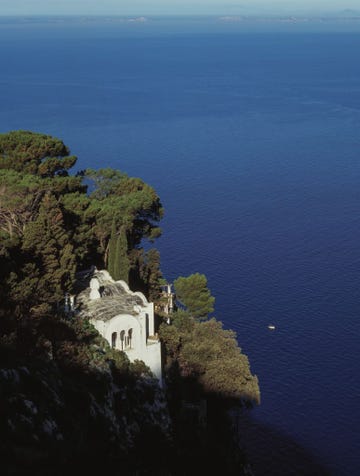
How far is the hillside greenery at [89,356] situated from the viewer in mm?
20719

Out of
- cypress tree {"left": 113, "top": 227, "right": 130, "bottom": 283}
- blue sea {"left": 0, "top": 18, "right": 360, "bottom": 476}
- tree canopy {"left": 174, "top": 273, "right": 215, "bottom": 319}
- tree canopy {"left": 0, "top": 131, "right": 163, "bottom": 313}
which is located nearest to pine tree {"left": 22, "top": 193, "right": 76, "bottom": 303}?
tree canopy {"left": 0, "top": 131, "right": 163, "bottom": 313}

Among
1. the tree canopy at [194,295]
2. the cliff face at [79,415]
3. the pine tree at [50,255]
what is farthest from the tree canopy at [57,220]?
the cliff face at [79,415]

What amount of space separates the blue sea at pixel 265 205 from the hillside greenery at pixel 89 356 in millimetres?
6793

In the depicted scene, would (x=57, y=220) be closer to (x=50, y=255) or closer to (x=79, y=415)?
(x=50, y=255)

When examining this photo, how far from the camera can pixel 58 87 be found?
5999 inches

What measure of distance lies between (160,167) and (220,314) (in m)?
40.1

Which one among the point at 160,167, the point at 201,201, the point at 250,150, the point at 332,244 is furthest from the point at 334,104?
the point at 332,244

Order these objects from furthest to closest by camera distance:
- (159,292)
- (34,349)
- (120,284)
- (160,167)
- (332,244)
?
(160,167) < (332,244) < (159,292) < (120,284) < (34,349)

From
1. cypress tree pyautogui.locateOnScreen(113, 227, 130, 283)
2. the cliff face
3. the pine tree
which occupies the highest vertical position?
cypress tree pyautogui.locateOnScreen(113, 227, 130, 283)

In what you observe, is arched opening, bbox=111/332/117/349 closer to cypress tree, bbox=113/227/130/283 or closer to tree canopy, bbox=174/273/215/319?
cypress tree, bbox=113/227/130/283

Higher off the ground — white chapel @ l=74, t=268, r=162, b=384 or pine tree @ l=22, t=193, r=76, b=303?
pine tree @ l=22, t=193, r=76, b=303

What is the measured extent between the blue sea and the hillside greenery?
22.3 ft

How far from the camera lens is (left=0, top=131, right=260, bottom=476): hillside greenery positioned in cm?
2072

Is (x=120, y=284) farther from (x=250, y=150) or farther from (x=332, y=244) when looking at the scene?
(x=250, y=150)
